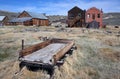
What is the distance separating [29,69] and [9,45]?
27.6 ft

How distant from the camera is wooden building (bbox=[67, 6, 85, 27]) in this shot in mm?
49469

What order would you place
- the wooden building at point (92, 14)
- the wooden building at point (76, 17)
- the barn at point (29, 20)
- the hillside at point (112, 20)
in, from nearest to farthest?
the wooden building at point (76, 17) → the wooden building at point (92, 14) → the barn at point (29, 20) → the hillside at point (112, 20)

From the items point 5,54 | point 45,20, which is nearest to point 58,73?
point 5,54

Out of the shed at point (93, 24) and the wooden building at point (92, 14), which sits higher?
the wooden building at point (92, 14)

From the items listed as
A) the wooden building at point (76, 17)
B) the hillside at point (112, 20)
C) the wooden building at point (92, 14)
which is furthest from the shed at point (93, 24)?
the hillside at point (112, 20)

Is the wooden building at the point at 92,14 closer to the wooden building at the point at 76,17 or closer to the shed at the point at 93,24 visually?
the shed at the point at 93,24

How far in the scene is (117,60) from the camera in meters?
14.3

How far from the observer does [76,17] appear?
49875 mm

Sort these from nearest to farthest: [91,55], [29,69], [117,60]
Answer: [29,69], [117,60], [91,55]

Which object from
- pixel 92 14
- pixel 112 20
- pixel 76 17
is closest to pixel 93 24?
pixel 92 14

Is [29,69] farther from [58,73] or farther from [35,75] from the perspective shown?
[58,73]

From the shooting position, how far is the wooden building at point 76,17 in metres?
49.5

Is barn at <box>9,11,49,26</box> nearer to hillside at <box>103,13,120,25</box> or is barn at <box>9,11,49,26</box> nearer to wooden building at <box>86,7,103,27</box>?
wooden building at <box>86,7,103,27</box>

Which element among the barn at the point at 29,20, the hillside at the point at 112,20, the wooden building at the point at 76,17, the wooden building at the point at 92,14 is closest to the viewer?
the wooden building at the point at 76,17
